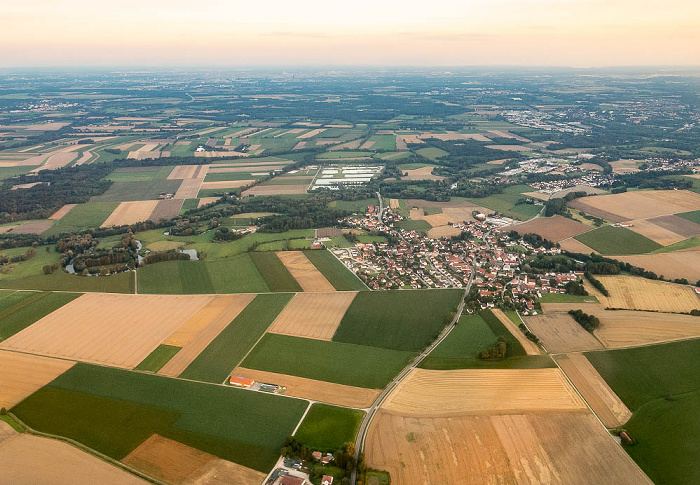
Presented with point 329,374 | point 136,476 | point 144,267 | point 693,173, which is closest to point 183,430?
point 136,476

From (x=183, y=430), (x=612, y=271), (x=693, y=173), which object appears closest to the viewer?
(x=183, y=430)

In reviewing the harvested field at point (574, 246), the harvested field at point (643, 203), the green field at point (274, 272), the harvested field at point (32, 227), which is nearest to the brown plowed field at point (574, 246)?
the harvested field at point (574, 246)

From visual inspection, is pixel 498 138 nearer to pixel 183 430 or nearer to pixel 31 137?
pixel 183 430

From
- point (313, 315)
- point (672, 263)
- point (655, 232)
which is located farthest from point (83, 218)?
point (655, 232)

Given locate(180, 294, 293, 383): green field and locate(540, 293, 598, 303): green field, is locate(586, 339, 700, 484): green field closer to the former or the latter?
locate(540, 293, 598, 303): green field

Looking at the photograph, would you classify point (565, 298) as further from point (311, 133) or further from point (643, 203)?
point (311, 133)

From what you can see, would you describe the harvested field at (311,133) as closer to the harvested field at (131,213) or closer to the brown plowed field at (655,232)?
the harvested field at (131,213)
